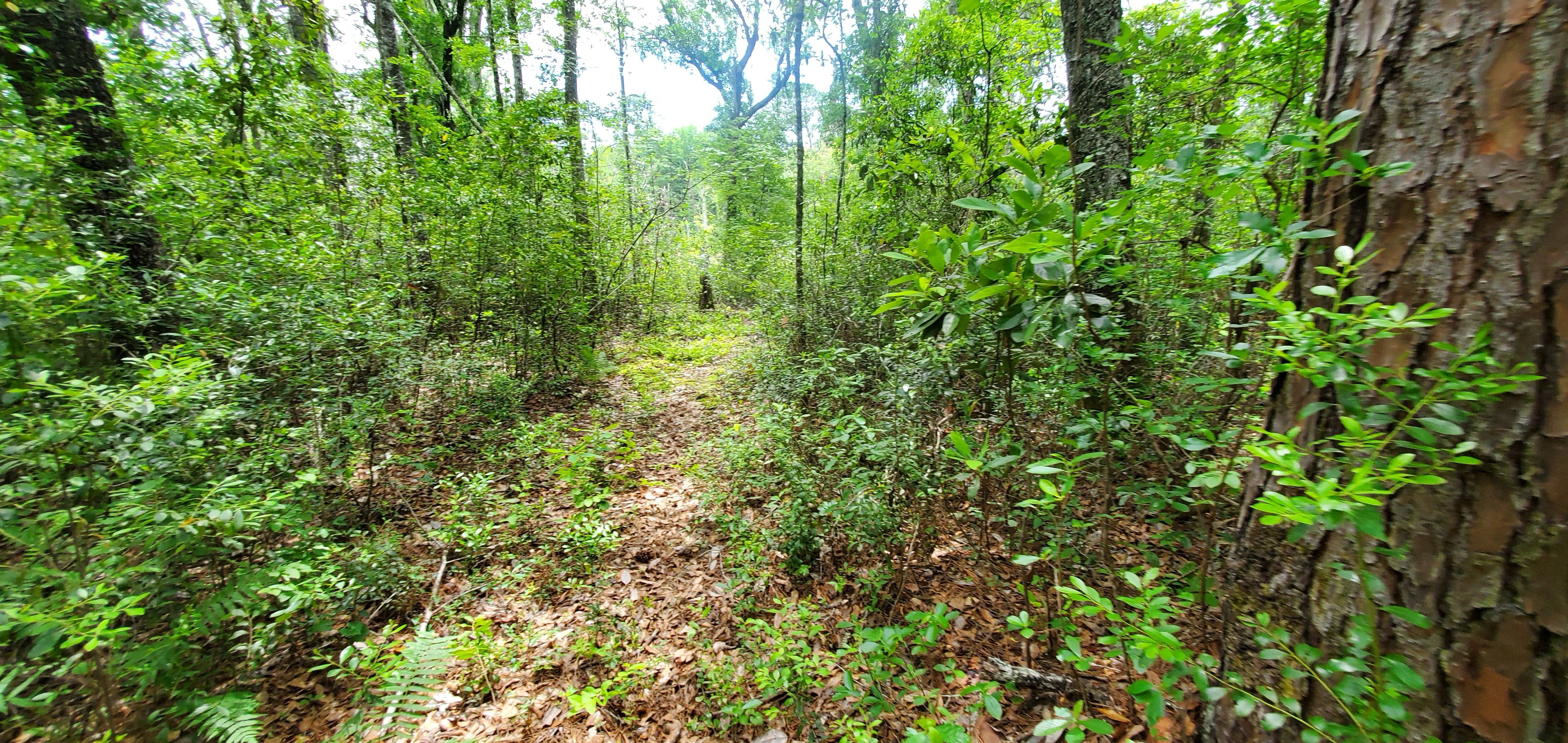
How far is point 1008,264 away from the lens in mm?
1470

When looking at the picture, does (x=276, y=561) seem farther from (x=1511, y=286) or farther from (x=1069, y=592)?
(x=1511, y=286)

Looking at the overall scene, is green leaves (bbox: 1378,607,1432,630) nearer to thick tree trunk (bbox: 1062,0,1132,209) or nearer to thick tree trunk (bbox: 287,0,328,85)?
thick tree trunk (bbox: 1062,0,1132,209)

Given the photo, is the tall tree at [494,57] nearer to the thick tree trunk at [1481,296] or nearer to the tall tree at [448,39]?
the tall tree at [448,39]

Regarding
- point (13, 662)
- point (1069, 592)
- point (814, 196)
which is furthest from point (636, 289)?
point (1069, 592)

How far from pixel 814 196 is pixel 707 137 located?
10.5 m

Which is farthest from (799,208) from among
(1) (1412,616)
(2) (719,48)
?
(2) (719,48)

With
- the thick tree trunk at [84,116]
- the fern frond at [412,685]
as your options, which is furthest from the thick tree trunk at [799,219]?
the thick tree trunk at [84,116]

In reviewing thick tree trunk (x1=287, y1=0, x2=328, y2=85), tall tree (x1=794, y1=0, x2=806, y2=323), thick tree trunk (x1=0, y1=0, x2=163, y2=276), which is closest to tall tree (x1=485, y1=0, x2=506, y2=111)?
thick tree trunk (x1=287, y1=0, x2=328, y2=85)

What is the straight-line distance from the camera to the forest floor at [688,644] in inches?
91.4

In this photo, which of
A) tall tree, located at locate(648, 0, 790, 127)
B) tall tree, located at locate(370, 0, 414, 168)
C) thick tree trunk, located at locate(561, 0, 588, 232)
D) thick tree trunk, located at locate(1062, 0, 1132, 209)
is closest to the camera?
thick tree trunk, located at locate(1062, 0, 1132, 209)

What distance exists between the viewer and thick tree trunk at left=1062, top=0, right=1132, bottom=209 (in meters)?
3.31

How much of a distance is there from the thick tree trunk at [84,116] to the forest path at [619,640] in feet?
10.8

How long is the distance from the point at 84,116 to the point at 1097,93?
6959mm

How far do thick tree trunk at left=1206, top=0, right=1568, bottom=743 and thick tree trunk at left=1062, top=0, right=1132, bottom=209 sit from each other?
226 cm
